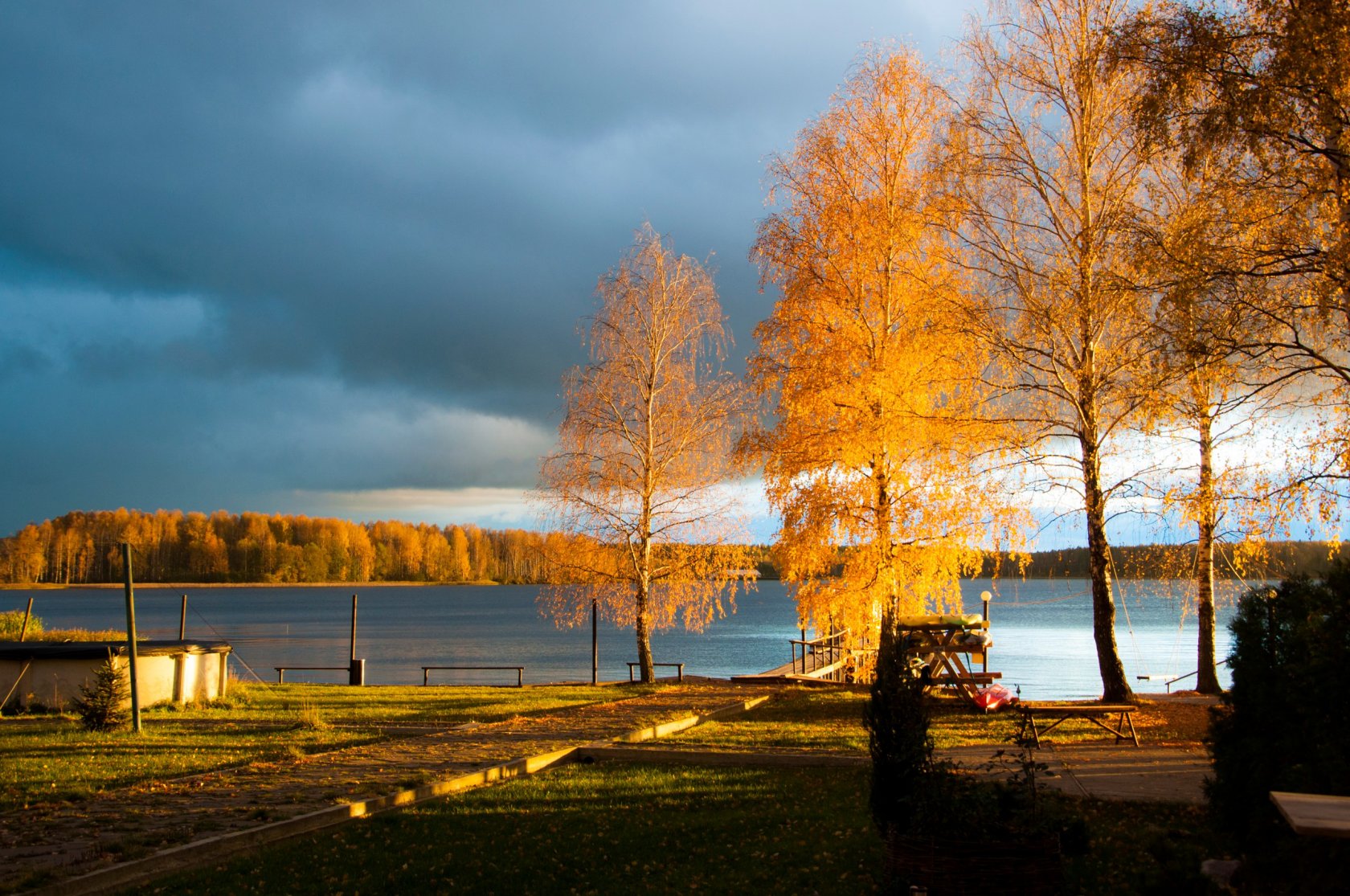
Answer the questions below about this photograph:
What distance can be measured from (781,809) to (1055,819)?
287cm

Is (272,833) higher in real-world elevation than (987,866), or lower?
lower

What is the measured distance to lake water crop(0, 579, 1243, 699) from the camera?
33156mm

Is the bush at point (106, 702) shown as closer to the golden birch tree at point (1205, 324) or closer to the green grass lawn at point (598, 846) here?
the green grass lawn at point (598, 846)

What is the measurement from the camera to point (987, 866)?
5.20m

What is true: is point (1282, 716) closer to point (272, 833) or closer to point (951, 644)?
point (272, 833)

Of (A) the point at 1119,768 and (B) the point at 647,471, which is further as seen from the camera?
(B) the point at 647,471

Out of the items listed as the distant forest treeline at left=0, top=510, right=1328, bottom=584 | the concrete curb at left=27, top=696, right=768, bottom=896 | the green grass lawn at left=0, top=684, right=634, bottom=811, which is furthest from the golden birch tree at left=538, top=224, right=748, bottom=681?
the distant forest treeline at left=0, top=510, right=1328, bottom=584

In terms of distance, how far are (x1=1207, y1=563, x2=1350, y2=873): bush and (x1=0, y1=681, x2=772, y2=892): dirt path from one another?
698cm

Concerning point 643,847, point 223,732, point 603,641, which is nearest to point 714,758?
point 643,847

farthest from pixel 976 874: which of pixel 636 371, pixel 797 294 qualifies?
pixel 636 371

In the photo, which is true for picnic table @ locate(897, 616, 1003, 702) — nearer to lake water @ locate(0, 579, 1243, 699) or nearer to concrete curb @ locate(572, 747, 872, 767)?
lake water @ locate(0, 579, 1243, 699)

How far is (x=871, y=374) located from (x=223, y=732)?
1134cm

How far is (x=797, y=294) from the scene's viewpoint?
17672mm

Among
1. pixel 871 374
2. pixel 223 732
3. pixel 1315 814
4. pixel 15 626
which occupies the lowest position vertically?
pixel 223 732
